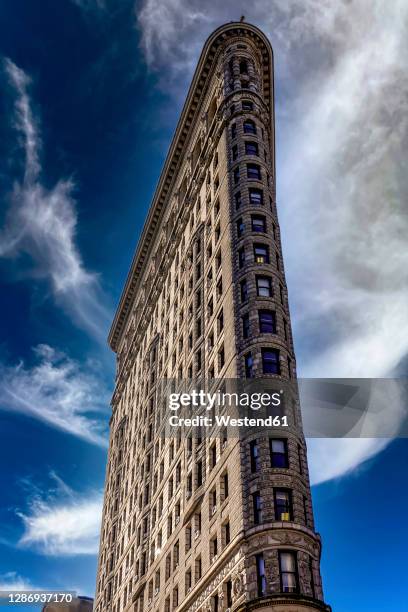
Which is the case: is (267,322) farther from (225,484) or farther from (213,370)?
(225,484)

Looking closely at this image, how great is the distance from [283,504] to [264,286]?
63.0ft

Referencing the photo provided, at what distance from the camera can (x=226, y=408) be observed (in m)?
50.3

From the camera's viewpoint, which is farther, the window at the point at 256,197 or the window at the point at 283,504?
the window at the point at 256,197

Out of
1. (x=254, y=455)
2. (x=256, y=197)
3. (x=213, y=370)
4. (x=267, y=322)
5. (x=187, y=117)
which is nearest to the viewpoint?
(x=254, y=455)

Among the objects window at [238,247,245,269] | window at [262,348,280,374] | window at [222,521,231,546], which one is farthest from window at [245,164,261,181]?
window at [222,521,231,546]

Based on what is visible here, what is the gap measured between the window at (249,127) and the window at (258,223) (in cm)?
1415

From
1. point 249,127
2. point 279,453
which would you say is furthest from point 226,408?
point 249,127

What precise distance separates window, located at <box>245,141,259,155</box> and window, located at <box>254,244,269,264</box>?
45.9ft

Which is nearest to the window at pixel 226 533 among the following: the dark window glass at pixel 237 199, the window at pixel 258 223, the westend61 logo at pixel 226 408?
the westend61 logo at pixel 226 408

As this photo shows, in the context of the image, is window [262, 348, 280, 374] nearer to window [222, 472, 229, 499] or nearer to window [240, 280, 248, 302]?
window [240, 280, 248, 302]

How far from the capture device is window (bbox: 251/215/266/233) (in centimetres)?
5984

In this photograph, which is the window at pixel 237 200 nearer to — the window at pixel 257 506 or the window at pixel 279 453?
the window at pixel 279 453

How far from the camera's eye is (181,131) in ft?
299

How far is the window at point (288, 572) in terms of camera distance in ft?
123
